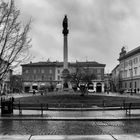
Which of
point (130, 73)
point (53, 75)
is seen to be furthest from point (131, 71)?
point (53, 75)

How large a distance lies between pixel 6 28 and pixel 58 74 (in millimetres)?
114963

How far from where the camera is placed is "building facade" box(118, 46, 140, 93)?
96794mm

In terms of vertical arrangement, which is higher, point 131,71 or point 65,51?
point 65,51

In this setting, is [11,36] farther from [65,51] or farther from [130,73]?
[130,73]

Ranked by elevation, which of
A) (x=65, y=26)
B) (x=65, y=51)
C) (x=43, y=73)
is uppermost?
(x=65, y=26)

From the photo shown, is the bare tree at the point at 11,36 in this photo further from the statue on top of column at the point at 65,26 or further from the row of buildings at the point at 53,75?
the row of buildings at the point at 53,75

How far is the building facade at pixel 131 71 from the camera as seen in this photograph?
9679 cm

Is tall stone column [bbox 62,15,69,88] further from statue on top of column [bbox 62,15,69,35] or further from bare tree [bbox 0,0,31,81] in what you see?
bare tree [bbox 0,0,31,81]

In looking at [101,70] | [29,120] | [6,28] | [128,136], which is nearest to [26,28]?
[6,28]

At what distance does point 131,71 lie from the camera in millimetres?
105562

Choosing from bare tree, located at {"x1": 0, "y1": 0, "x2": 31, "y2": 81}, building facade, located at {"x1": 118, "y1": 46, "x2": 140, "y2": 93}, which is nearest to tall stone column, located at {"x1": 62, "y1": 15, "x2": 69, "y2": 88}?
building facade, located at {"x1": 118, "y1": 46, "x2": 140, "y2": 93}

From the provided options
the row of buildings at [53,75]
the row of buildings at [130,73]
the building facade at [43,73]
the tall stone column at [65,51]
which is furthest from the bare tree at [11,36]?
the building facade at [43,73]

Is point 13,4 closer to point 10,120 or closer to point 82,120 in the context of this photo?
point 10,120

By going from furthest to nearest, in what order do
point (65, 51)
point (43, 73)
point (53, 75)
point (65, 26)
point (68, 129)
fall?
point (43, 73) < point (53, 75) < point (65, 26) < point (65, 51) < point (68, 129)
